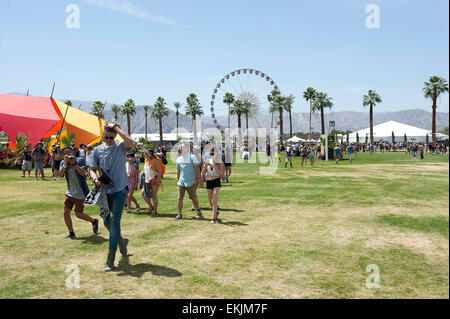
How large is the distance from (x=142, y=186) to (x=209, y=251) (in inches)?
173

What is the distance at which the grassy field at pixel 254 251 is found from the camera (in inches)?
173

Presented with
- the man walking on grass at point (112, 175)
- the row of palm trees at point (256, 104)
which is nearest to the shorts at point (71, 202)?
the man walking on grass at point (112, 175)

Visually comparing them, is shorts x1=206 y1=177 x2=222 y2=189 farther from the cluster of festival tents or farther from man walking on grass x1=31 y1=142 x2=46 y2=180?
the cluster of festival tents

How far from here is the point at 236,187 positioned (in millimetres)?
14789

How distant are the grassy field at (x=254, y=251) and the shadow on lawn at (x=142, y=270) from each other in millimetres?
15

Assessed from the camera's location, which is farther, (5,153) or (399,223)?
(5,153)

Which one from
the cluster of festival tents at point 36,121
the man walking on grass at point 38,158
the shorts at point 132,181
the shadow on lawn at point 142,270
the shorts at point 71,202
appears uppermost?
the cluster of festival tents at point 36,121

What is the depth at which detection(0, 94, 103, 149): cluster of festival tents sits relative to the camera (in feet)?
87.2

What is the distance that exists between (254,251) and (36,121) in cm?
2595

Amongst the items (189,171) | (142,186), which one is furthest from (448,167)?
(142,186)

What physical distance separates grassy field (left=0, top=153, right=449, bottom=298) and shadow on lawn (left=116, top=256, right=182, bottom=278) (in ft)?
0.05

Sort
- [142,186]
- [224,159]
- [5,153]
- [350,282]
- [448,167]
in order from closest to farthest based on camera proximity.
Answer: [448,167] → [350,282] → [142,186] → [224,159] → [5,153]

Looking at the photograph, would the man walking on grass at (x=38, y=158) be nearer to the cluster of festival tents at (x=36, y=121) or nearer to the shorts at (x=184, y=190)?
the cluster of festival tents at (x=36, y=121)
